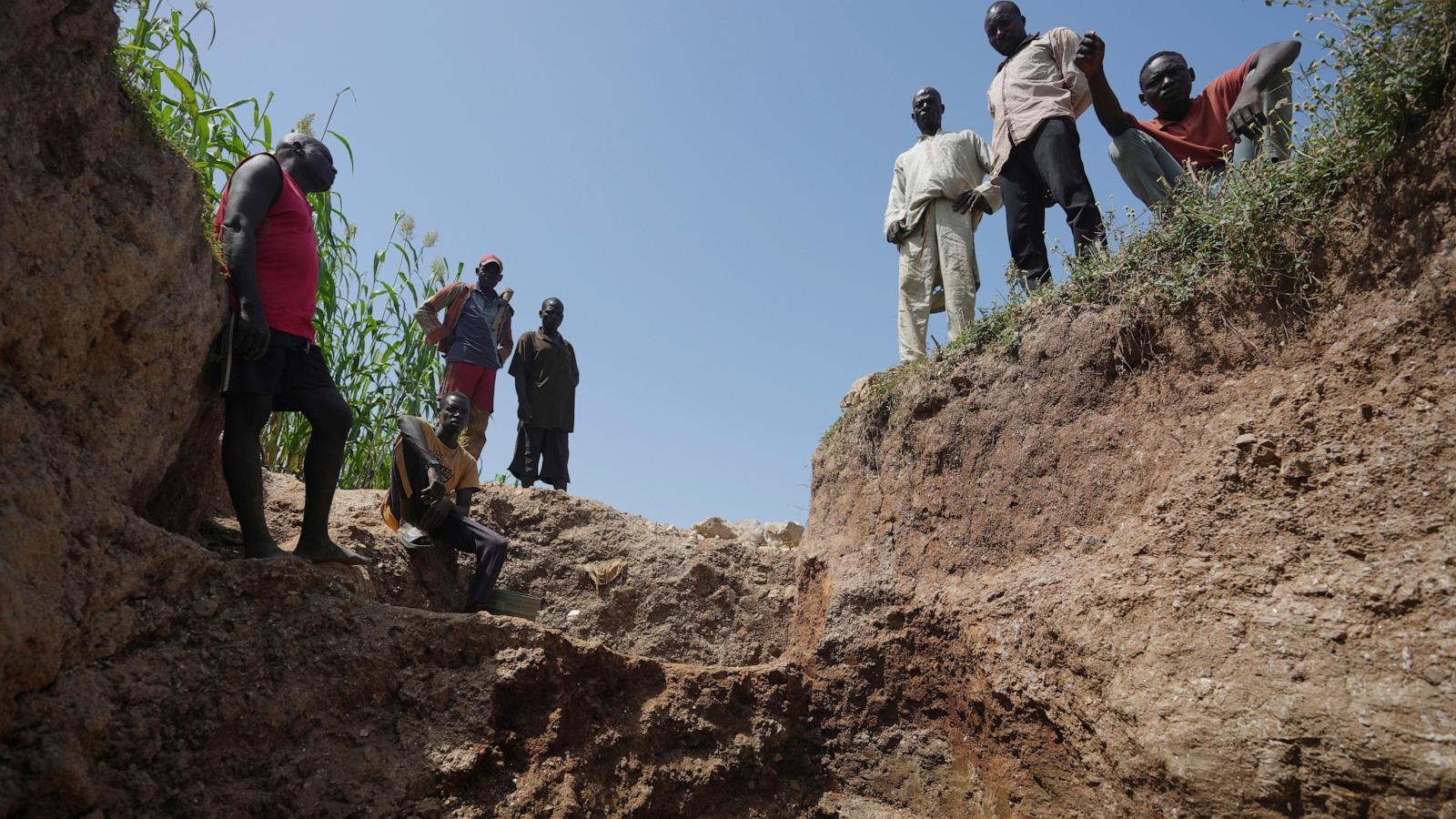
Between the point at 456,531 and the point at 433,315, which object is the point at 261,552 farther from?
the point at 433,315

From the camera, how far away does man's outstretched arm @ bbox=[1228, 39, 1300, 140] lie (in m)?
4.33

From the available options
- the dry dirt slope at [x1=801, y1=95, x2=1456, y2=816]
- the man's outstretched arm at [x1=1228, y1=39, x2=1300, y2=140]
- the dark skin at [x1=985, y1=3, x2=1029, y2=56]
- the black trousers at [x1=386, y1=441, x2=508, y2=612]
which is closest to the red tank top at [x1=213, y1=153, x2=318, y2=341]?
the black trousers at [x1=386, y1=441, x2=508, y2=612]

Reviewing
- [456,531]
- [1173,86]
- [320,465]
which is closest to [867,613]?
[456,531]

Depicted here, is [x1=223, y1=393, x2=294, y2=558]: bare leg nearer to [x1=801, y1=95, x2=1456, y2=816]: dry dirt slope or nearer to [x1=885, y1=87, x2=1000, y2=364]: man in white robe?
[x1=801, y1=95, x2=1456, y2=816]: dry dirt slope

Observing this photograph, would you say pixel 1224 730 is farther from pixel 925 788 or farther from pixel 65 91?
pixel 65 91

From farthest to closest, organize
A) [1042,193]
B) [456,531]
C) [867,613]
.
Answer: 1. [456,531]
2. [1042,193]
3. [867,613]

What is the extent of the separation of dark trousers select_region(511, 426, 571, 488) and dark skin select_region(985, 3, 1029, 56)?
4.51 m

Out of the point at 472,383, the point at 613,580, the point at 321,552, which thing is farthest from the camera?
the point at 472,383

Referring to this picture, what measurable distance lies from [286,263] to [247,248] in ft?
0.61

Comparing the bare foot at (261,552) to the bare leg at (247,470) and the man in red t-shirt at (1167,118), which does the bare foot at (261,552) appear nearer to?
the bare leg at (247,470)

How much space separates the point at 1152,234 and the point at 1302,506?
1.44m

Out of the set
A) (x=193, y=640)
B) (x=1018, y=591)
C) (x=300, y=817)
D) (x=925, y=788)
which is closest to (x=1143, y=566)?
(x=1018, y=591)

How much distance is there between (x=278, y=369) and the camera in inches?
148

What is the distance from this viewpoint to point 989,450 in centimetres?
430
